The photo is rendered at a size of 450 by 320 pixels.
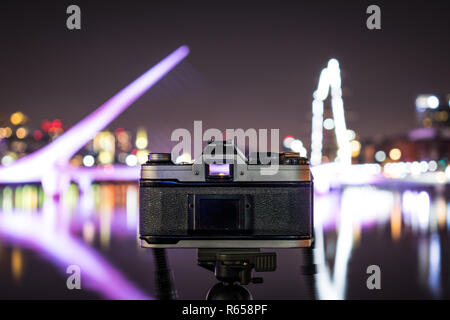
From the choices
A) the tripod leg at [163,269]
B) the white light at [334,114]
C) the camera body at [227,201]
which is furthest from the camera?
the white light at [334,114]

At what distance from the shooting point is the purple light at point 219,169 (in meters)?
1.70

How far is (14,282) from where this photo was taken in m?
4.11

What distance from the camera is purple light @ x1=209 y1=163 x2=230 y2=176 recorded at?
66.9 inches

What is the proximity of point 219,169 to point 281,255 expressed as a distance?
3973mm

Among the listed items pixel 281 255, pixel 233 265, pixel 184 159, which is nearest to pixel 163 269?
pixel 184 159

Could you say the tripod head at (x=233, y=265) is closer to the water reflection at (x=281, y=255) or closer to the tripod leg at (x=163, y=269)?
the tripod leg at (x=163, y=269)

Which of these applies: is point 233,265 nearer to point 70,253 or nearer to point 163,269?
Result: point 163,269

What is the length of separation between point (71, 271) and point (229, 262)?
304 cm

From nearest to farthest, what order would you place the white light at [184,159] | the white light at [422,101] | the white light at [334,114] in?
the white light at [184,159]
the white light at [334,114]
the white light at [422,101]

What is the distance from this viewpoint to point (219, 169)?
5.59 ft

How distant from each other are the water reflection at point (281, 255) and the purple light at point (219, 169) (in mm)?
2061

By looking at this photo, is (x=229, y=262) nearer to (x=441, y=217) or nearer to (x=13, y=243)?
(x=13, y=243)

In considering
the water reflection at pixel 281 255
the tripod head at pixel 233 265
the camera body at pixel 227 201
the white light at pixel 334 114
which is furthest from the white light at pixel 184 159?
the white light at pixel 334 114
